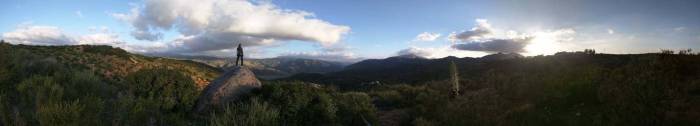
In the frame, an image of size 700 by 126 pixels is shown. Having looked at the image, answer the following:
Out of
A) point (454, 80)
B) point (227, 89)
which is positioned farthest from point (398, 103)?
point (227, 89)

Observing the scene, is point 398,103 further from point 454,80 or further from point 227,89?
point 227,89

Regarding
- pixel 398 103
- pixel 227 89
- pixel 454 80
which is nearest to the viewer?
pixel 227 89

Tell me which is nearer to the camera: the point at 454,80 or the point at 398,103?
the point at 398,103

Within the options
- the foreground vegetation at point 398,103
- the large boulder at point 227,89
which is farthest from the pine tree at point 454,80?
the large boulder at point 227,89

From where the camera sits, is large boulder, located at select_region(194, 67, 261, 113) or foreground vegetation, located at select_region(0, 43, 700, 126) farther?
large boulder, located at select_region(194, 67, 261, 113)

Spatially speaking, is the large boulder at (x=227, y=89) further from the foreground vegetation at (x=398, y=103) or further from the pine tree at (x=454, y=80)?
the pine tree at (x=454, y=80)

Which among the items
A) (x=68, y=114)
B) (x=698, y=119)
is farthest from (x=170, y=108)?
(x=698, y=119)

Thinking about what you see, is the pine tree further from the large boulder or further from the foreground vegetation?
the large boulder

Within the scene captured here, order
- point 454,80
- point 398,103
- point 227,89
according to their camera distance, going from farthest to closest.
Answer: point 454,80 → point 398,103 → point 227,89

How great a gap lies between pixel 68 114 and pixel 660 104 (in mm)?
12727

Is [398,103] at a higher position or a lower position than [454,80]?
lower

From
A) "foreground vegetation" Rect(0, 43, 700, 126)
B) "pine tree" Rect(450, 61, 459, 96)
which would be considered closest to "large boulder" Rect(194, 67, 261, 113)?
"foreground vegetation" Rect(0, 43, 700, 126)

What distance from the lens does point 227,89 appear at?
1697cm

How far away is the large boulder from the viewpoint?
53.8 ft
